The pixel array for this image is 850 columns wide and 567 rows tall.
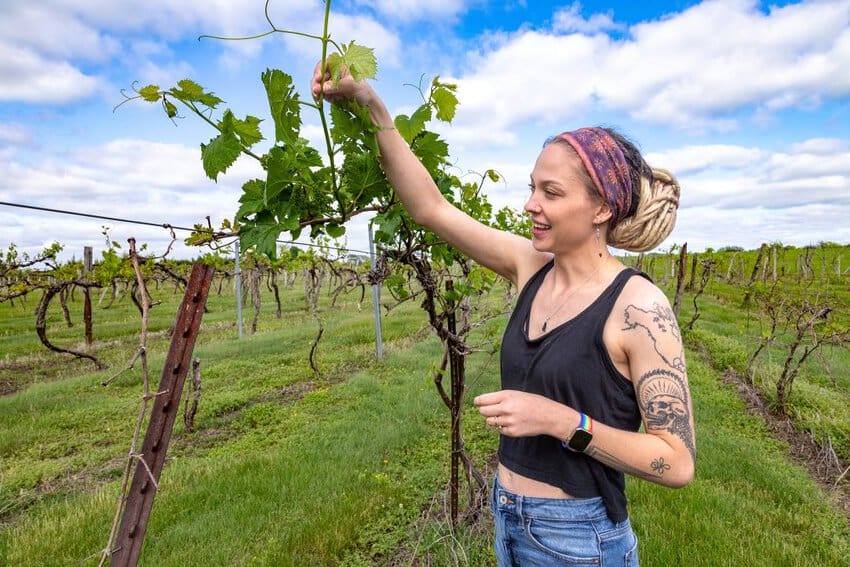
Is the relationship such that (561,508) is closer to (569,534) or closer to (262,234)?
(569,534)

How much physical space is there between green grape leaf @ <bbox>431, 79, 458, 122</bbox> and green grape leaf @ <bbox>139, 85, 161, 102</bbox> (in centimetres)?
90

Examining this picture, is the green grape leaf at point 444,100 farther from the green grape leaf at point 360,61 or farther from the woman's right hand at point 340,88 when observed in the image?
the green grape leaf at point 360,61

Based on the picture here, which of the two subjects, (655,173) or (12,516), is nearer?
(655,173)

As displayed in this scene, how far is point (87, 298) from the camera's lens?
40.6ft

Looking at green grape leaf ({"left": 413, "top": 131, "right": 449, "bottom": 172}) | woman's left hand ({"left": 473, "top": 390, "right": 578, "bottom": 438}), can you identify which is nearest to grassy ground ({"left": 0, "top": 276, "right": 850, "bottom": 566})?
woman's left hand ({"left": 473, "top": 390, "right": 578, "bottom": 438})

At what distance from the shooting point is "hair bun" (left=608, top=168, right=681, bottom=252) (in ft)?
5.13

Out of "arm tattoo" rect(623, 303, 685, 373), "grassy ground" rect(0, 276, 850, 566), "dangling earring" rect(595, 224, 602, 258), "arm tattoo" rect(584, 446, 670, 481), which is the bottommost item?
"grassy ground" rect(0, 276, 850, 566)

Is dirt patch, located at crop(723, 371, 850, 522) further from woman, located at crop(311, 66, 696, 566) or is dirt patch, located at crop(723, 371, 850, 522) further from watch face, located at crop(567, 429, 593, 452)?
watch face, located at crop(567, 429, 593, 452)

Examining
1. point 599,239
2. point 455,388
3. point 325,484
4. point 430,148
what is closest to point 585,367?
point 599,239

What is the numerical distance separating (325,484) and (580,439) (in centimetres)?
397

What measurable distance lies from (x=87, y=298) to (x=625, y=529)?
14.1 metres

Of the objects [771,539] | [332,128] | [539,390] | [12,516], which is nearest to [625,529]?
[539,390]

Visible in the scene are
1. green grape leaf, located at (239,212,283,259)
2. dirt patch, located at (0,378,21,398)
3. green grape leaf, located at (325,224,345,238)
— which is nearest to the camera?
green grape leaf, located at (239,212,283,259)

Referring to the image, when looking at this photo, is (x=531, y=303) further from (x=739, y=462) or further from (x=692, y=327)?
(x=692, y=327)
